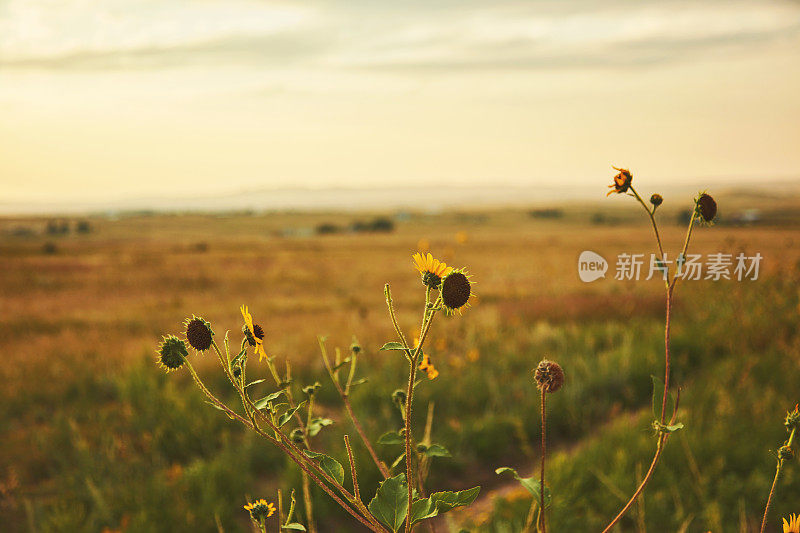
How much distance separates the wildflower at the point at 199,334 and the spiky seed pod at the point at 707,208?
1084 mm

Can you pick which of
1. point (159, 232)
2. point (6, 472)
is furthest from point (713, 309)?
point (159, 232)

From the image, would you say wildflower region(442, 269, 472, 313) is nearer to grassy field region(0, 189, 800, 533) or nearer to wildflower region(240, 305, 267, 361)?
wildflower region(240, 305, 267, 361)

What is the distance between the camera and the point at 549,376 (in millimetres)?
1091

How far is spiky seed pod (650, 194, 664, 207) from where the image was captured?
47.1 inches

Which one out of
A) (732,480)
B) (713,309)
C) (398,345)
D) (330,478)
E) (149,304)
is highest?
(398,345)

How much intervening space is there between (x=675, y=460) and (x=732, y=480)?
0.37 metres

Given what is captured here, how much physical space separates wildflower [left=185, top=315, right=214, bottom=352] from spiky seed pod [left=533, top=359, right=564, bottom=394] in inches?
25.7

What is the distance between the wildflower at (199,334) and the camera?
0.93m

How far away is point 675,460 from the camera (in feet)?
13.1

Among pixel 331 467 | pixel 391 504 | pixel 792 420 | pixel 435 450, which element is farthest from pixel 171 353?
pixel 792 420

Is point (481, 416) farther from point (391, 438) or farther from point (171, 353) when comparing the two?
point (171, 353)

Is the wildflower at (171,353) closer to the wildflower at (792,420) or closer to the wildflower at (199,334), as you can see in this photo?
the wildflower at (199,334)

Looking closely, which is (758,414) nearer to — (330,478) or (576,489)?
(576,489)

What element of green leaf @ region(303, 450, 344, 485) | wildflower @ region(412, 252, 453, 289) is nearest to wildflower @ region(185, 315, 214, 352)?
green leaf @ region(303, 450, 344, 485)
